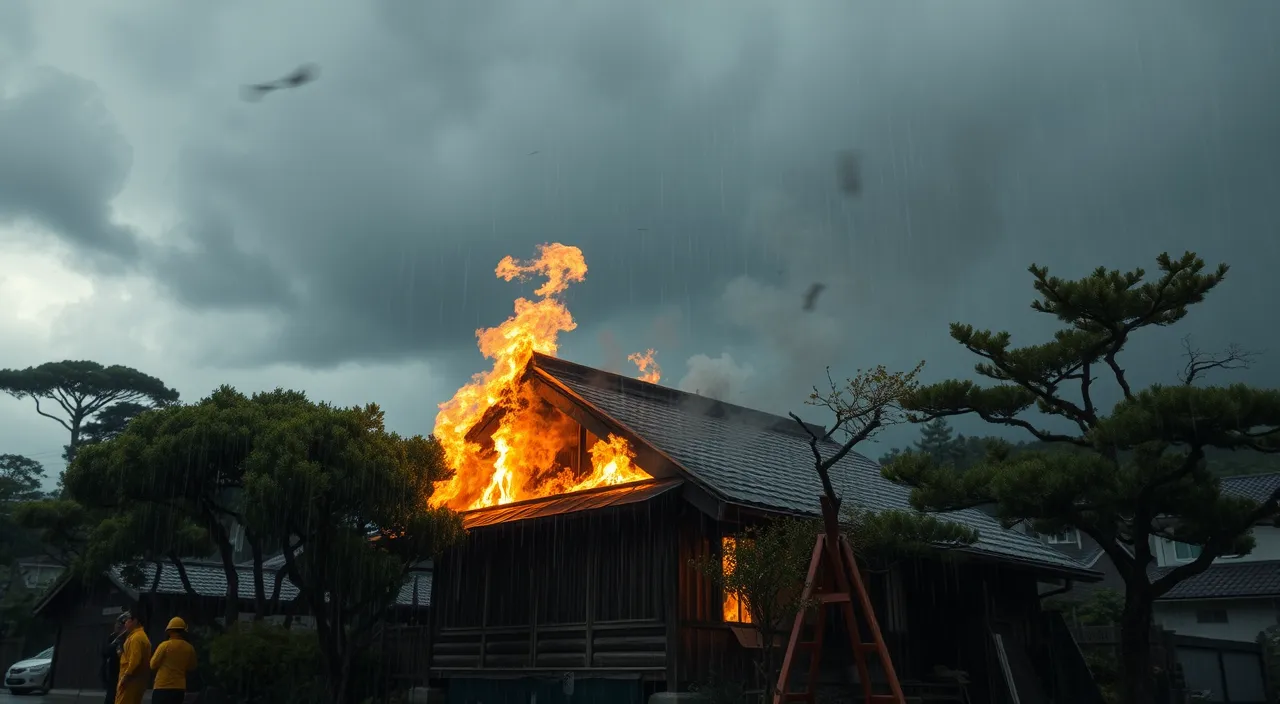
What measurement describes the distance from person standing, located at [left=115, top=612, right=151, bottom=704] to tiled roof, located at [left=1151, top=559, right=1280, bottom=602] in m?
29.7

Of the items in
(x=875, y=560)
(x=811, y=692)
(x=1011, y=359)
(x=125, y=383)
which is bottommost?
(x=811, y=692)

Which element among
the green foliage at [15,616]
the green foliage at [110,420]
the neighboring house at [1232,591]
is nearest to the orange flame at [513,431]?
the neighboring house at [1232,591]

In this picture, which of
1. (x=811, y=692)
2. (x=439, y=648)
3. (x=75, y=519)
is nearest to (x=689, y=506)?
(x=811, y=692)

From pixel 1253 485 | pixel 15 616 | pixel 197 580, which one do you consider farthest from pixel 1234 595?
pixel 15 616

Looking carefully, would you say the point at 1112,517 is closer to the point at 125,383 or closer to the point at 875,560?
the point at 875,560

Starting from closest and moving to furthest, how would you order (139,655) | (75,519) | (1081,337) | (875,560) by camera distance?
(139,655) → (1081,337) → (875,560) → (75,519)

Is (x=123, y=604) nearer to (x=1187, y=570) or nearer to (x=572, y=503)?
(x=572, y=503)

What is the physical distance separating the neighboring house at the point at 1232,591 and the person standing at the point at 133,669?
2679 centimetres

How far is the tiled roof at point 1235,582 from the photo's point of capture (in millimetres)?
28344

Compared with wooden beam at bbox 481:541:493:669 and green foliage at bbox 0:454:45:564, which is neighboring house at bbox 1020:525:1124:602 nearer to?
wooden beam at bbox 481:541:493:669

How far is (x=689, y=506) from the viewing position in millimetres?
14602

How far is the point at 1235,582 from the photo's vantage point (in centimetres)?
2930

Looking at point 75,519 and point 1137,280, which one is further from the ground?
point 1137,280

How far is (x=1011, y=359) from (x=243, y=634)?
13.9 meters
